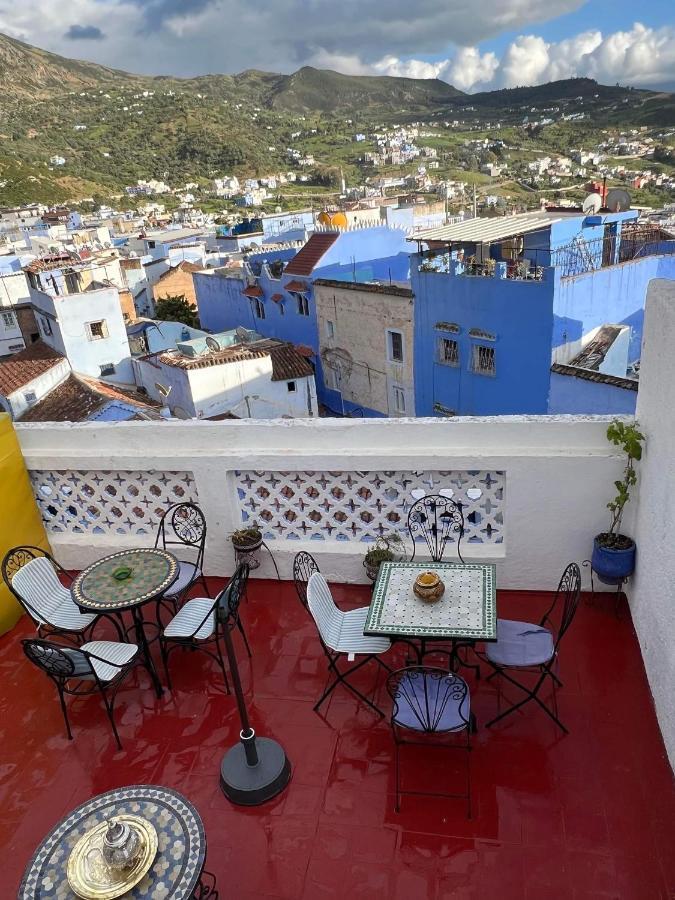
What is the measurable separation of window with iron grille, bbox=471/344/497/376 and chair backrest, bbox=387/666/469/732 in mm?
16425

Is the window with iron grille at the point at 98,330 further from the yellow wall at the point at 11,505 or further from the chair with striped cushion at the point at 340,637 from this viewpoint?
the chair with striped cushion at the point at 340,637

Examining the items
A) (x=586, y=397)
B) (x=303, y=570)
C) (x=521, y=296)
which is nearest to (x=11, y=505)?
(x=303, y=570)

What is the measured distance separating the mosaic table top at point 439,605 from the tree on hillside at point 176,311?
3423 cm

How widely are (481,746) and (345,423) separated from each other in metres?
2.40

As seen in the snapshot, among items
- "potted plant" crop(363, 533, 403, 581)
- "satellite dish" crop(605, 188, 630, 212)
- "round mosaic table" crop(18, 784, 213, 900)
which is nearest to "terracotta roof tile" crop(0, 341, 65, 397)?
"potted plant" crop(363, 533, 403, 581)

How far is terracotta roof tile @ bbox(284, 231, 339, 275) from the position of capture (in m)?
25.8

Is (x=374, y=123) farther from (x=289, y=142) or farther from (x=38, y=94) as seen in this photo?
(x=38, y=94)

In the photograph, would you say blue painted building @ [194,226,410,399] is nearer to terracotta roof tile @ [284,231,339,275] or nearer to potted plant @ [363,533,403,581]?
terracotta roof tile @ [284,231,339,275]

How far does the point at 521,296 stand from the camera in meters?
17.2

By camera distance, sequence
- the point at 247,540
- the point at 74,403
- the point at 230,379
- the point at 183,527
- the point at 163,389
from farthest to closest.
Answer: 1. the point at 163,389
2. the point at 230,379
3. the point at 74,403
4. the point at 183,527
5. the point at 247,540

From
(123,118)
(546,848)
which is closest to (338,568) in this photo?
(546,848)

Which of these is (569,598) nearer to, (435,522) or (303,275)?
(435,522)

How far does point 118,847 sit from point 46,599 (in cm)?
262

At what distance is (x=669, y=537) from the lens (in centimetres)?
343
